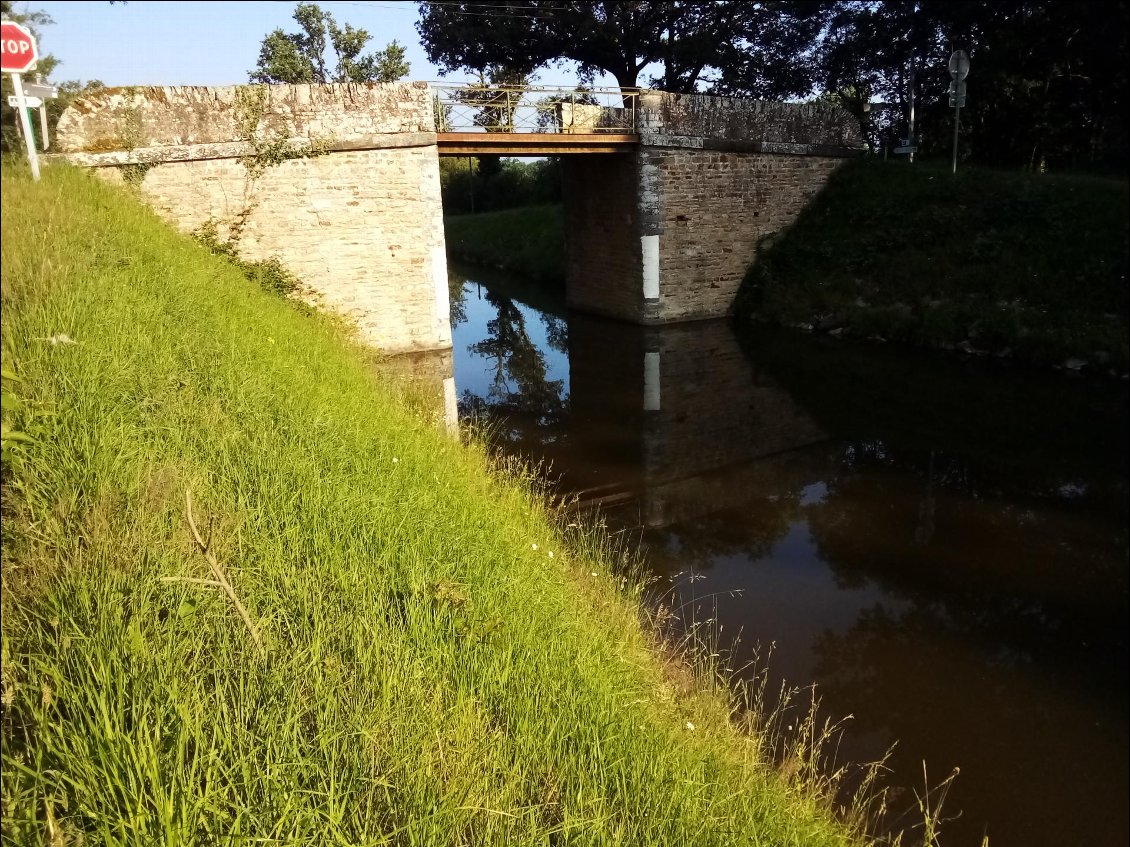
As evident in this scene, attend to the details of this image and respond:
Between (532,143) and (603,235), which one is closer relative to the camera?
(532,143)

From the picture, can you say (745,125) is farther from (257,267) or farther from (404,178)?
(257,267)


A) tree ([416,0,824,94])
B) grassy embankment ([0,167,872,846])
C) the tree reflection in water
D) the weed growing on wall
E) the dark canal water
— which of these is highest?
tree ([416,0,824,94])

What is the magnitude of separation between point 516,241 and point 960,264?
17031 millimetres

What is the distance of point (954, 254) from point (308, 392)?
1245cm

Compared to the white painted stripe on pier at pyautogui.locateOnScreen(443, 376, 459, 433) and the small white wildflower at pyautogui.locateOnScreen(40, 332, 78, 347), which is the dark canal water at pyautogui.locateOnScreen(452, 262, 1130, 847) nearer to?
the white painted stripe on pier at pyautogui.locateOnScreen(443, 376, 459, 433)

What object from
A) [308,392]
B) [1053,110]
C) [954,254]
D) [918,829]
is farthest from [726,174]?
[918,829]

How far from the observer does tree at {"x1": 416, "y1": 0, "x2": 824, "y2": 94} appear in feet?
76.2

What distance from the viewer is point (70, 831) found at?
70.6 inches

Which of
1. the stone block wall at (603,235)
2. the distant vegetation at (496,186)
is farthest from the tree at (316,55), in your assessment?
the stone block wall at (603,235)

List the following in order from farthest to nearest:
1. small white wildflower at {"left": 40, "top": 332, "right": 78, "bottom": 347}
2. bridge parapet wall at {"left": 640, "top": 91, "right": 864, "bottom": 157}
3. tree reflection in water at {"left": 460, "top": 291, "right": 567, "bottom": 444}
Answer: bridge parapet wall at {"left": 640, "top": 91, "right": 864, "bottom": 157}, tree reflection in water at {"left": 460, "top": 291, "right": 567, "bottom": 444}, small white wildflower at {"left": 40, "top": 332, "right": 78, "bottom": 347}

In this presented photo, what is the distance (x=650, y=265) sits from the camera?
1527 cm

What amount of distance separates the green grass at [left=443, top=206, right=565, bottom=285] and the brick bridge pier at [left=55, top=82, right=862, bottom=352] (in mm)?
7408

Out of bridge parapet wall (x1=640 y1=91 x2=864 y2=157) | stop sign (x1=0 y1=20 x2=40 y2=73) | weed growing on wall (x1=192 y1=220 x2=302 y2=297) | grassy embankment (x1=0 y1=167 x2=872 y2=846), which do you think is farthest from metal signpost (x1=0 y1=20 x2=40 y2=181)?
bridge parapet wall (x1=640 y1=91 x2=864 y2=157)

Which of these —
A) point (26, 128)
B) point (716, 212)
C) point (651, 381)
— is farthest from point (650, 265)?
point (26, 128)
